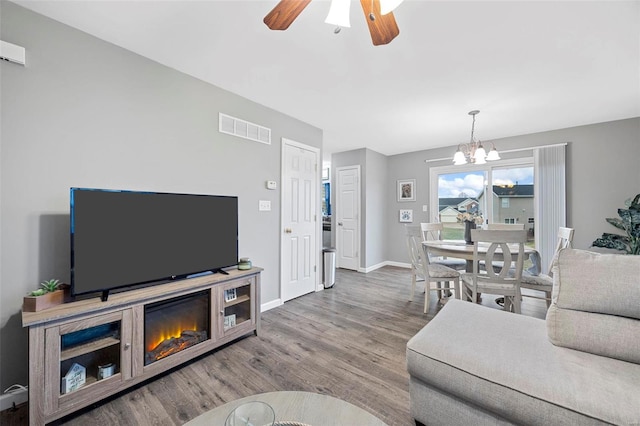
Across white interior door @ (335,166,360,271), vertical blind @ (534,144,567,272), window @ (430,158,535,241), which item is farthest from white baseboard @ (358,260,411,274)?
vertical blind @ (534,144,567,272)

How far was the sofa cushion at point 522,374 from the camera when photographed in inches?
36.8

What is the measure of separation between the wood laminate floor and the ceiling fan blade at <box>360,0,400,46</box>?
2.14m

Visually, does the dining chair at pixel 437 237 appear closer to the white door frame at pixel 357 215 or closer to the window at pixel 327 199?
the white door frame at pixel 357 215

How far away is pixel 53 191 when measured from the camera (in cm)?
171

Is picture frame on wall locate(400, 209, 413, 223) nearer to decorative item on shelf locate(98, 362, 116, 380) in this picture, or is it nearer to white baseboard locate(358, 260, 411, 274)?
white baseboard locate(358, 260, 411, 274)

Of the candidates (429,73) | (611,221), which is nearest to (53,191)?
(429,73)

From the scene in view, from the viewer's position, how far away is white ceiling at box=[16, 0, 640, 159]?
5.41 feet

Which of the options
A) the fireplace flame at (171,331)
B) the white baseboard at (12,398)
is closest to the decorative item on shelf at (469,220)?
the fireplace flame at (171,331)

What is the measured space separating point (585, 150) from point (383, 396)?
4.60m

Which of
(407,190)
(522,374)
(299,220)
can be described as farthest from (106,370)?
(407,190)

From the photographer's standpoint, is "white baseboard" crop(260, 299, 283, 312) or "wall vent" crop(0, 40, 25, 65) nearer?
"wall vent" crop(0, 40, 25, 65)

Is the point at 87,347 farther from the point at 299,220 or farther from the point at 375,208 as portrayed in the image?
the point at 375,208

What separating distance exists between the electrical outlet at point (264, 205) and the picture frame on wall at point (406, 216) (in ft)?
11.1

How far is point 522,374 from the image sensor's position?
3.51ft
